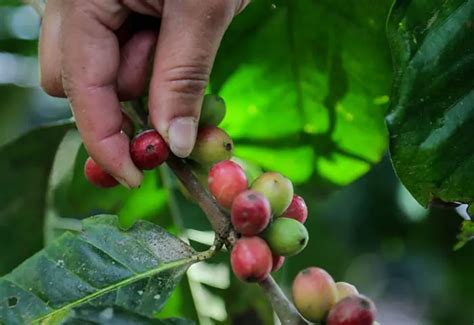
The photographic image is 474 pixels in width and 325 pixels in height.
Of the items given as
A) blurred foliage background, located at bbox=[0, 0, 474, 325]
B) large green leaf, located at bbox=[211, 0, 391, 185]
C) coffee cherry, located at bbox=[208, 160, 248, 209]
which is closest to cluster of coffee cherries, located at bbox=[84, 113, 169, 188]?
coffee cherry, located at bbox=[208, 160, 248, 209]

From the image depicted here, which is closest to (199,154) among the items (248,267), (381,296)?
(248,267)

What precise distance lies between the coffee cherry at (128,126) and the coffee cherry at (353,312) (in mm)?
420

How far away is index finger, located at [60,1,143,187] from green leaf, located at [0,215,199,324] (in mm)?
81

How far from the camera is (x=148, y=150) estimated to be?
101 cm

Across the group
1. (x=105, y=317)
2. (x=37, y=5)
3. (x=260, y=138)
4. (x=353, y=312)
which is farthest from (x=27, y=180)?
(x=353, y=312)

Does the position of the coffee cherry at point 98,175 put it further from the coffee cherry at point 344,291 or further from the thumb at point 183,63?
the coffee cherry at point 344,291

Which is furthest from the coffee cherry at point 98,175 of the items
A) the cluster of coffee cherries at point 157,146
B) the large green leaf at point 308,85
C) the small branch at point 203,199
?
the large green leaf at point 308,85

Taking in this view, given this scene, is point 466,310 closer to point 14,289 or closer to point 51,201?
point 51,201

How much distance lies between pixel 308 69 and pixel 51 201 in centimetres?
55

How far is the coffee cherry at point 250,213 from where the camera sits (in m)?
0.86

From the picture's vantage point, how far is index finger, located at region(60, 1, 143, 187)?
1.03 metres

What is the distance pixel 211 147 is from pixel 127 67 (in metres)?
0.19

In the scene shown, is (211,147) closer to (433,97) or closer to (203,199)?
(203,199)

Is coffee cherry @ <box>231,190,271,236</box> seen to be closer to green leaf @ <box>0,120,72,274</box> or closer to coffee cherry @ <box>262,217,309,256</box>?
coffee cherry @ <box>262,217,309,256</box>
